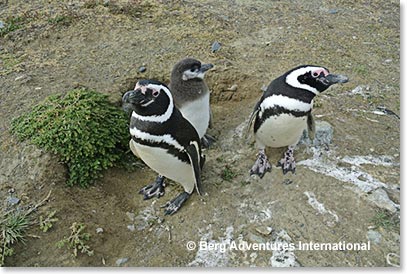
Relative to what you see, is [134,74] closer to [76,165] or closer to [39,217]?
[76,165]

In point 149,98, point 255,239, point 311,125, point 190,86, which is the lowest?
point 255,239

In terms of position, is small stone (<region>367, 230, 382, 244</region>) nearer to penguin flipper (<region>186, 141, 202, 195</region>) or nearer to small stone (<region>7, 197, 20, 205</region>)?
penguin flipper (<region>186, 141, 202, 195</region>)

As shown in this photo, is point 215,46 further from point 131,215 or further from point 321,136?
point 131,215

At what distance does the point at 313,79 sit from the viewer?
266 centimetres

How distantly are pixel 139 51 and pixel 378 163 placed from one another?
90.6 inches

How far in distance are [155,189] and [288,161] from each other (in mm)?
860

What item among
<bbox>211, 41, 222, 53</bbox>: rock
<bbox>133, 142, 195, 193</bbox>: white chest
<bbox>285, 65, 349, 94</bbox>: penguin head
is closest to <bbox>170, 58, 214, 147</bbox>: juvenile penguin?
<bbox>133, 142, 195, 193</bbox>: white chest

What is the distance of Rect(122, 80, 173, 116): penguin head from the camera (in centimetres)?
235

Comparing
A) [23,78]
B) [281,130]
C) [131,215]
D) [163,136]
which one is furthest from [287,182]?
[23,78]

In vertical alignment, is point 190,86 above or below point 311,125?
above

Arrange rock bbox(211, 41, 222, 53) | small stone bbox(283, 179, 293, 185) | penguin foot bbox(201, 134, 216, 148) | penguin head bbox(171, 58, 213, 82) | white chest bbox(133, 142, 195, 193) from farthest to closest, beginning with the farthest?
rock bbox(211, 41, 222, 53), penguin foot bbox(201, 134, 216, 148), penguin head bbox(171, 58, 213, 82), small stone bbox(283, 179, 293, 185), white chest bbox(133, 142, 195, 193)

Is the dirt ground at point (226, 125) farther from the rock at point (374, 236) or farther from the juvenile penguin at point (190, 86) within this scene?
the juvenile penguin at point (190, 86)

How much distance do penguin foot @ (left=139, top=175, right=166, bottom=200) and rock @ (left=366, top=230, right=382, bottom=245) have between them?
125 cm

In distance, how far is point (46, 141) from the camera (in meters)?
2.92
